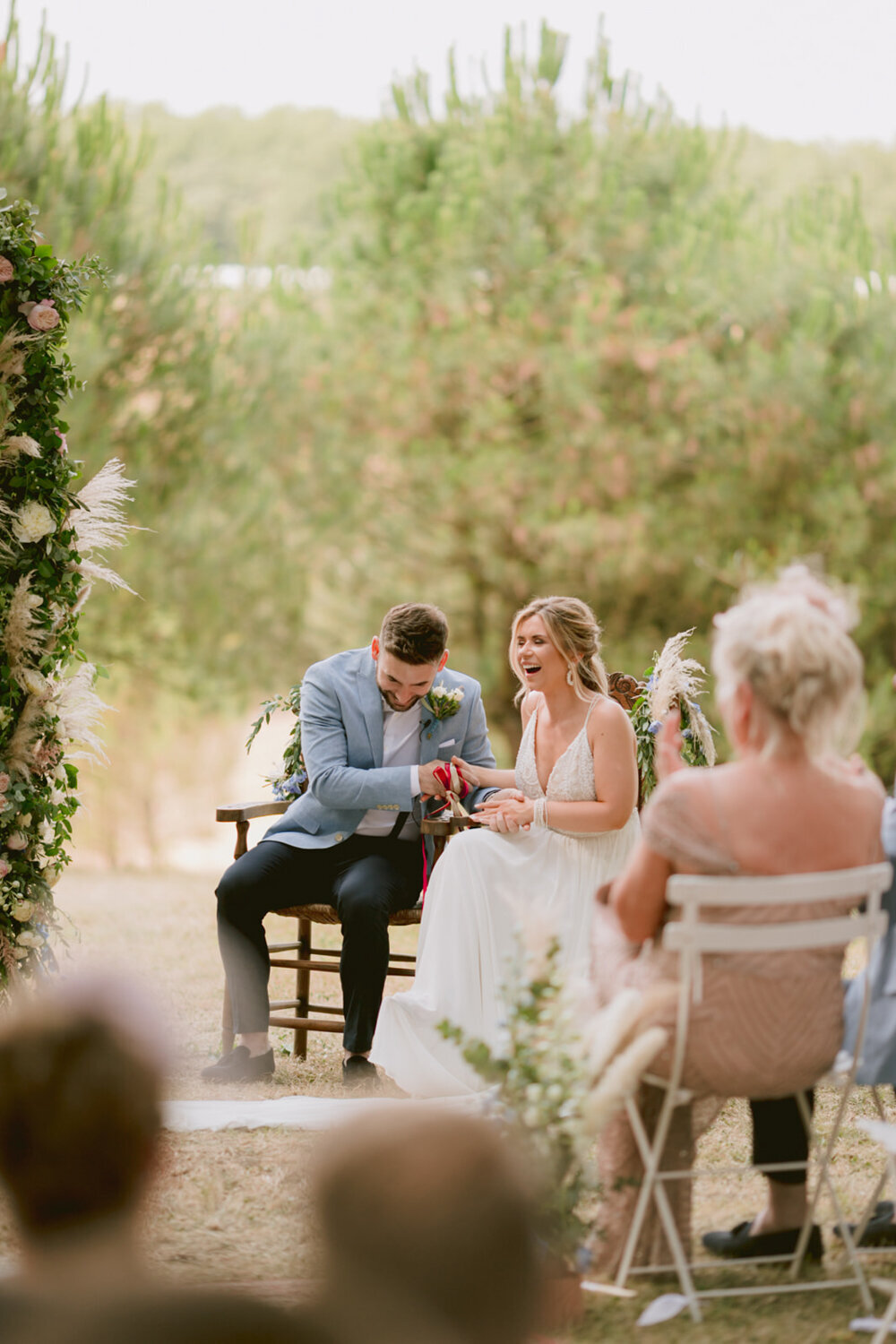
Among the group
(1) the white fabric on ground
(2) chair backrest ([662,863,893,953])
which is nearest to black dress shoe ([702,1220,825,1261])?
(2) chair backrest ([662,863,893,953])

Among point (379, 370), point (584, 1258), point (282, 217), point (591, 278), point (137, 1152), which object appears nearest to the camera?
point (137, 1152)

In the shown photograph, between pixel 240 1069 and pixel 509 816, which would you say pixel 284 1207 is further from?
pixel 509 816

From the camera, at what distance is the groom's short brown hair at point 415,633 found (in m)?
4.12

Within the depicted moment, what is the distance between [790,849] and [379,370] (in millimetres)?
10003

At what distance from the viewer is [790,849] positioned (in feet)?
7.74

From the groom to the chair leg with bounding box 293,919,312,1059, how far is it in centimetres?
36

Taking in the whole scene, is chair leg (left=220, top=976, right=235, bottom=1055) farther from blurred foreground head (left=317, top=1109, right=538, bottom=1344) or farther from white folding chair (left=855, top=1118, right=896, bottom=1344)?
blurred foreground head (left=317, top=1109, right=538, bottom=1344)

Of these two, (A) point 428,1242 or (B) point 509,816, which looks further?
(B) point 509,816

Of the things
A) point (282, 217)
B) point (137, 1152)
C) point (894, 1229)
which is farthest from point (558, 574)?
point (137, 1152)

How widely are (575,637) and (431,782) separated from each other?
2.12 feet

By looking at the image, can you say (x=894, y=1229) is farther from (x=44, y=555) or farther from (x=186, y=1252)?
(x=44, y=555)

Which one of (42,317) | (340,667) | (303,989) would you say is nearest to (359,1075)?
(303,989)

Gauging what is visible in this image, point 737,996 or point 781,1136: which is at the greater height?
point 737,996

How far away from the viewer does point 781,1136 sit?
2.71 metres
